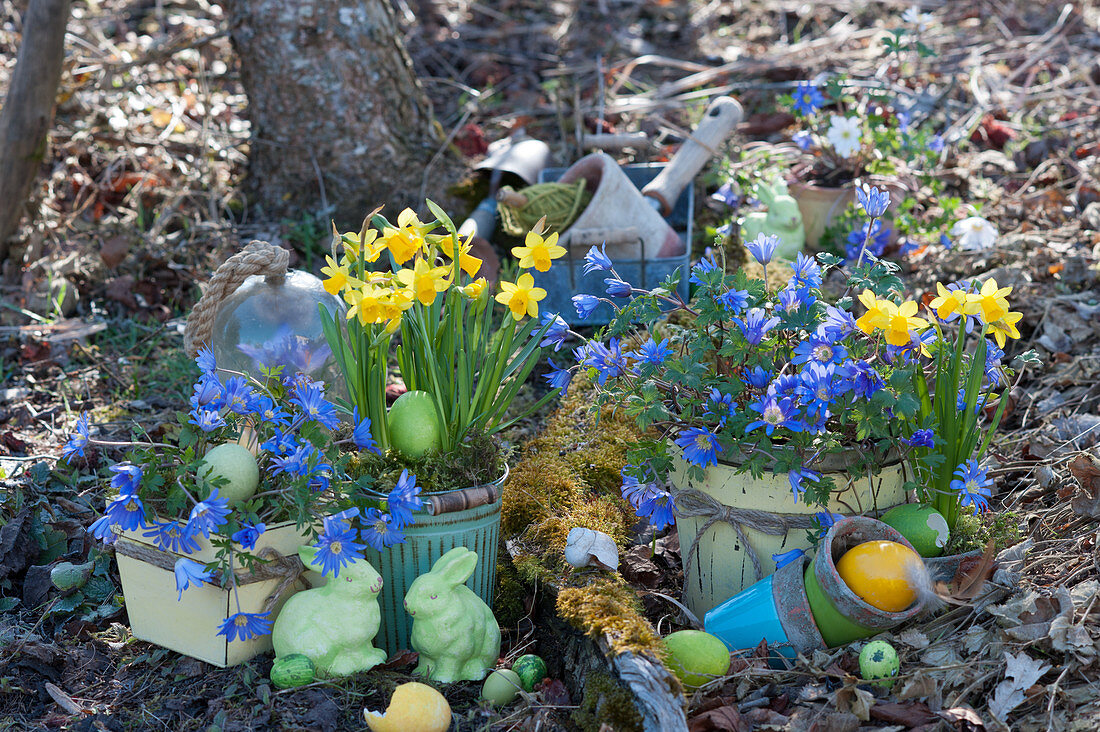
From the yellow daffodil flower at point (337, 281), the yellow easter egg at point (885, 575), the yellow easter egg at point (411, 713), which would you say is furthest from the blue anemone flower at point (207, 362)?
the yellow easter egg at point (885, 575)

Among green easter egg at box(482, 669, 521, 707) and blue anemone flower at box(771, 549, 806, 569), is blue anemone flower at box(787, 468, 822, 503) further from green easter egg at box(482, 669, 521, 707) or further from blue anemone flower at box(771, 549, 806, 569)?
green easter egg at box(482, 669, 521, 707)

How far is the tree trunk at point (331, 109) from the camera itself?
12.7ft

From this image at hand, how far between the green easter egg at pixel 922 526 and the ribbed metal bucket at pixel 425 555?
32.7 inches

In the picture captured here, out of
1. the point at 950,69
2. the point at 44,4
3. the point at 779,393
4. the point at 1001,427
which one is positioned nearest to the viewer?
the point at 779,393

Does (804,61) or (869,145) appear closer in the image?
(869,145)

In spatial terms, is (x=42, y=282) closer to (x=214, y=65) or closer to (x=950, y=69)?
(x=214, y=65)

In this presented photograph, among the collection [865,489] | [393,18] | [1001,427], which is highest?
[393,18]

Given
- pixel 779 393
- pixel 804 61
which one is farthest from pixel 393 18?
pixel 779 393

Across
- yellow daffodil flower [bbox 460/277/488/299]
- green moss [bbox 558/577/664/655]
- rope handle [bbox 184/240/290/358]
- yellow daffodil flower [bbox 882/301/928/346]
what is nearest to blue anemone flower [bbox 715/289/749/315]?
yellow daffodil flower [bbox 882/301/928/346]

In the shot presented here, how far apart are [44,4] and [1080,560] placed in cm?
395

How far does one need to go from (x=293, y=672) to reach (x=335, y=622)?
115 mm

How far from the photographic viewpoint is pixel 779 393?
180cm

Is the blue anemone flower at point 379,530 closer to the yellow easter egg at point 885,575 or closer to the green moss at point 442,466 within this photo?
the green moss at point 442,466

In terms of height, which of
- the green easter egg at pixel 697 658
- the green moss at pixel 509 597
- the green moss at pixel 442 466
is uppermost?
the green moss at pixel 442 466
